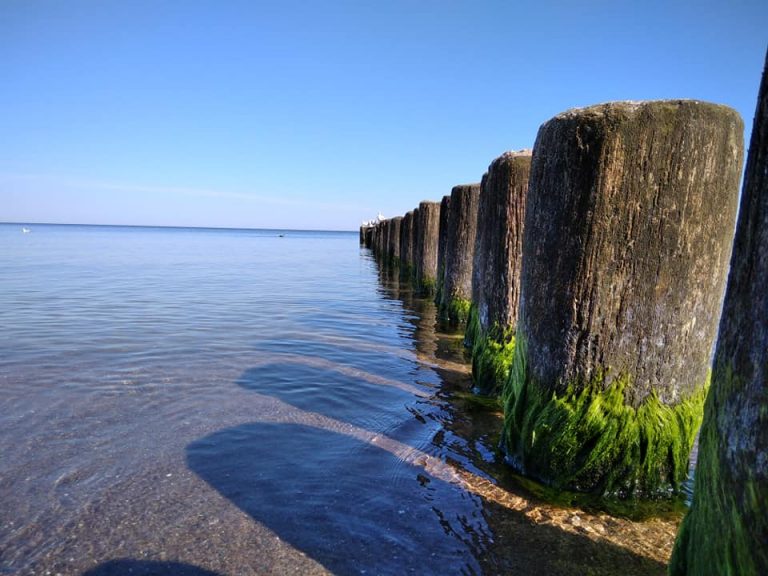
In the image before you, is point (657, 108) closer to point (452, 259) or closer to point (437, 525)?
point (437, 525)

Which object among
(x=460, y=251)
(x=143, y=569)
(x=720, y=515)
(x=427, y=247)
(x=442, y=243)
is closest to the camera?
(x=720, y=515)

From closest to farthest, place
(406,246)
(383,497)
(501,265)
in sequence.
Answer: (383,497)
(501,265)
(406,246)

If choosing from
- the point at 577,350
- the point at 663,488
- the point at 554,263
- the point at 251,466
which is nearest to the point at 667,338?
the point at 577,350

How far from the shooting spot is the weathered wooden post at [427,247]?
1255 cm

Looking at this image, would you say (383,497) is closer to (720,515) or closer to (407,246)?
(720,515)

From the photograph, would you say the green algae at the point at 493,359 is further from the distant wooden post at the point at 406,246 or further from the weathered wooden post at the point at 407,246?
the distant wooden post at the point at 406,246

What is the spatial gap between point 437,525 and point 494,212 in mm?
3319

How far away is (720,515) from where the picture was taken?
1.67 metres

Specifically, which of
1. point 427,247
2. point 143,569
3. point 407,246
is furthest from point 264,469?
point 407,246

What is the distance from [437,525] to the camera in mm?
2971

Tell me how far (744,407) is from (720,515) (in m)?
0.40

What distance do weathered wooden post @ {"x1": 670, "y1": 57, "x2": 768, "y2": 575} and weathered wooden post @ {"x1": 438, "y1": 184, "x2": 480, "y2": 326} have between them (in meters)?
6.28

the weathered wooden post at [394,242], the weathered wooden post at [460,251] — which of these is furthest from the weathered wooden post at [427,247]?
the weathered wooden post at [394,242]

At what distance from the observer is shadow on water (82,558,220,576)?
8.26 feet
